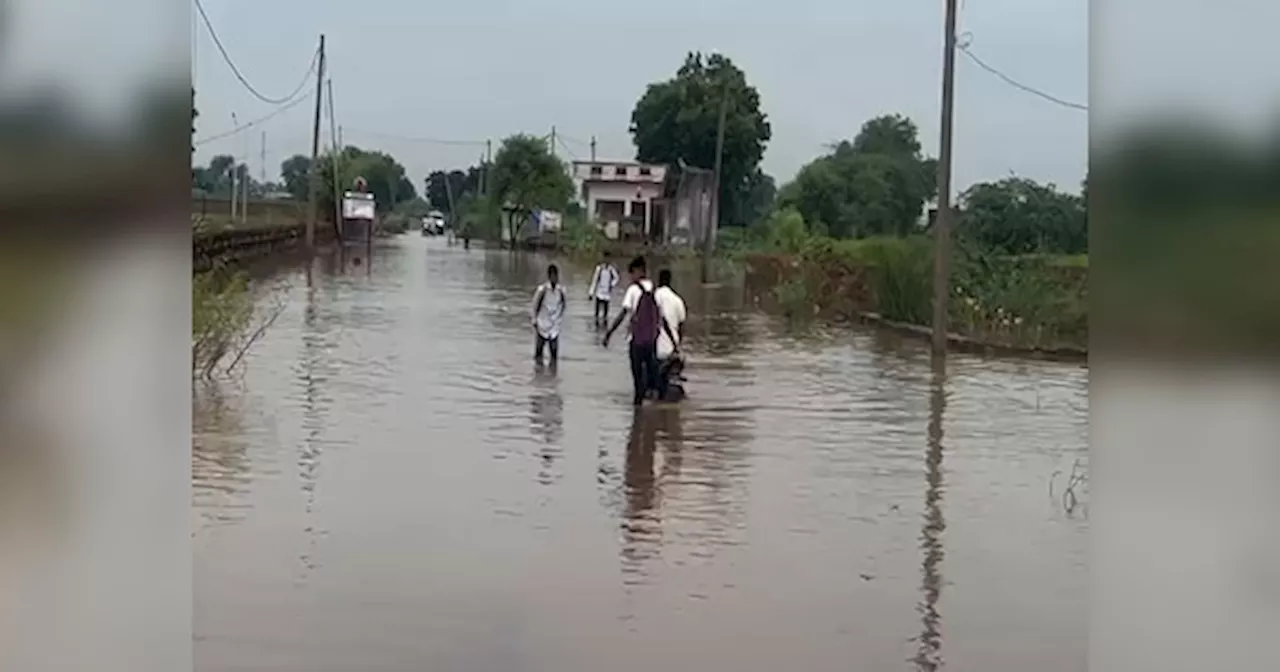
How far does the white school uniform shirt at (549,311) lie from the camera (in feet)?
40.1

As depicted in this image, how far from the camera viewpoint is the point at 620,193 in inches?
808

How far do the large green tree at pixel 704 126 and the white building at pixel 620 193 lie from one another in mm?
302

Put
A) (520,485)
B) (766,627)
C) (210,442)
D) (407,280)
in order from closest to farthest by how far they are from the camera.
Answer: (766,627) < (520,485) < (210,442) < (407,280)

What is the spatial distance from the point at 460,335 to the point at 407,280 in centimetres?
699

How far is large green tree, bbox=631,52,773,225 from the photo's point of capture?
1928 centimetres

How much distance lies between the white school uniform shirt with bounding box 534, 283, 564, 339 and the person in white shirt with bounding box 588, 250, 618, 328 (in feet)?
10.6

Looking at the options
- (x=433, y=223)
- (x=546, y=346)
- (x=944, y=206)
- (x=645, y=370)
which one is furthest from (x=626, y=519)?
(x=433, y=223)

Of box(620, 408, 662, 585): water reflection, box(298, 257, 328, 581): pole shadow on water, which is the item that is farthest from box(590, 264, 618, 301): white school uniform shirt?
box(620, 408, 662, 585): water reflection
